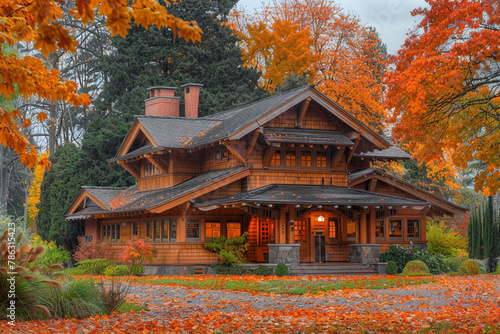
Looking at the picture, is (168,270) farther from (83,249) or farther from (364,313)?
(364,313)

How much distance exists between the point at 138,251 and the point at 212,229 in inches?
146

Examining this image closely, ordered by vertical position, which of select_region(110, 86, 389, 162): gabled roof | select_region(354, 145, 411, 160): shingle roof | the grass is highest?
select_region(110, 86, 389, 162): gabled roof

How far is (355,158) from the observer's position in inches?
1410

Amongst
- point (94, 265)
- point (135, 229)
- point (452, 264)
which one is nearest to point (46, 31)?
point (94, 265)

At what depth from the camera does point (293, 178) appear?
30344mm

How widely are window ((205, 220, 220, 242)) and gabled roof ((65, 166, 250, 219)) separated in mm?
1930

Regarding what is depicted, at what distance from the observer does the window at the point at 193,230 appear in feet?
97.9

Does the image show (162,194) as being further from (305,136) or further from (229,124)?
(305,136)

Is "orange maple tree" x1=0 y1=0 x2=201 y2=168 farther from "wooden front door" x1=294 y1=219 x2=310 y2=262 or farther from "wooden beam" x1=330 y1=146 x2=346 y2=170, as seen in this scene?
"wooden front door" x1=294 y1=219 x2=310 y2=262

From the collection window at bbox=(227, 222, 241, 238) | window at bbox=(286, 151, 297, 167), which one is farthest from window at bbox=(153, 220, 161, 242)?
window at bbox=(286, 151, 297, 167)

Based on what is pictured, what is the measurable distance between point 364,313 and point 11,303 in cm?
717

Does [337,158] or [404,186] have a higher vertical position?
[337,158]

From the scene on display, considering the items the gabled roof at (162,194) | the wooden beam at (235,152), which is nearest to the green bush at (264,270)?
the gabled roof at (162,194)

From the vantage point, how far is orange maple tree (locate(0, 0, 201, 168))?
6.45 metres
